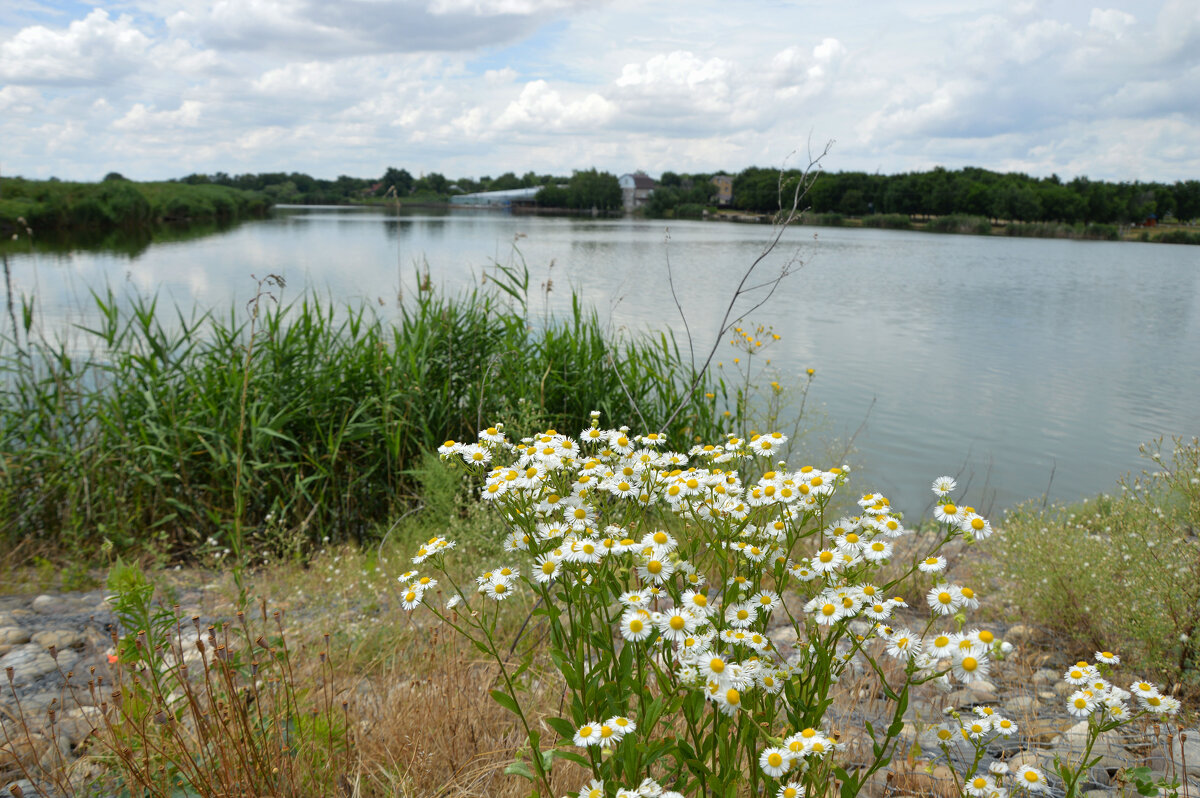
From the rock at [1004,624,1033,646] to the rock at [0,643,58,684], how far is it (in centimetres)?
457

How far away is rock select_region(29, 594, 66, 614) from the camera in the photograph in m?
3.66

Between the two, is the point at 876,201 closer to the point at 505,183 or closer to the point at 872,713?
the point at 505,183

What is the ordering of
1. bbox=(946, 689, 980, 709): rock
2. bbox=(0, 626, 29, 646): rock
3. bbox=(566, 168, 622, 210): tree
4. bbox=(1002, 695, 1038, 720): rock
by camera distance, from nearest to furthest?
bbox=(1002, 695, 1038, 720): rock, bbox=(946, 689, 980, 709): rock, bbox=(0, 626, 29, 646): rock, bbox=(566, 168, 622, 210): tree

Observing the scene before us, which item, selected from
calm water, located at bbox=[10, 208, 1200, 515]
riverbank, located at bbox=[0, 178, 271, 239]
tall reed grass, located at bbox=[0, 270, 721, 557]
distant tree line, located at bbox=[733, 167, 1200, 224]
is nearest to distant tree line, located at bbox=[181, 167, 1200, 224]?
distant tree line, located at bbox=[733, 167, 1200, 224]

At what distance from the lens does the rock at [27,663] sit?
2.80 meters

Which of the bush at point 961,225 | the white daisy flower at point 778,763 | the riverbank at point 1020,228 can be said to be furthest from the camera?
the bush at point 961,225

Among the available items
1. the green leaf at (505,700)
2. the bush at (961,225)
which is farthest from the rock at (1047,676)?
the bush at (961,225)

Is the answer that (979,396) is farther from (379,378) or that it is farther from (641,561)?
(641,561)

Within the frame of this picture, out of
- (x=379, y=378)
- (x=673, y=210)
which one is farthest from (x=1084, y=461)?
(x=673, y=210)

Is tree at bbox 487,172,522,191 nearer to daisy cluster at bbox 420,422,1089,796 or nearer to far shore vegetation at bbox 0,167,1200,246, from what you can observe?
far shore vegetation at bbox 0,167,1200,246

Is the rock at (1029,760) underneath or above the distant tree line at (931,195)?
underneath

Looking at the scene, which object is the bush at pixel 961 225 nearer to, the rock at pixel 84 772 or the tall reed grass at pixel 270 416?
the tall reed grass at pixel 270 416

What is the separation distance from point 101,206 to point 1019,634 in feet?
109

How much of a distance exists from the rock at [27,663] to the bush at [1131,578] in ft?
15.6
